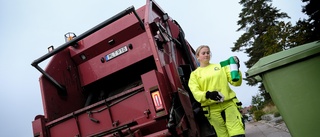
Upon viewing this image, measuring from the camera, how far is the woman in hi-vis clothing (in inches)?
89.4

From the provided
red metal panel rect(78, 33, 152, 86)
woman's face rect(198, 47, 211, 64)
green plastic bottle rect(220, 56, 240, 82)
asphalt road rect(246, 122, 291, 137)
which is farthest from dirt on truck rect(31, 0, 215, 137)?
asphalt road rect(246, 122, 291, 137)

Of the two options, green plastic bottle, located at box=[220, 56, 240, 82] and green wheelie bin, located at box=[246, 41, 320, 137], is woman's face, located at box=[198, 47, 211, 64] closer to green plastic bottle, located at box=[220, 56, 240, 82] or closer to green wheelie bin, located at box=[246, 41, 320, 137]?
green plastic bottle, located at box=[220, 56, 240, 82]

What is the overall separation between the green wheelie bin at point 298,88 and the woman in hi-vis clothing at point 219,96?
1.66 feet

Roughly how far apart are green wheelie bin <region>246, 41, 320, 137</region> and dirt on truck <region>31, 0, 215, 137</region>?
1088 mm

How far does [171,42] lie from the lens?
13.0 feet

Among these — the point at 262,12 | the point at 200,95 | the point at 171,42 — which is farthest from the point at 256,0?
the point at 200,95

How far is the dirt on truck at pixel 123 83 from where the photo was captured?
2740mm

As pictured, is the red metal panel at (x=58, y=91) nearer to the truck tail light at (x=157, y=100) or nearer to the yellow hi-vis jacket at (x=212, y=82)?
the truck tail light at (x=157, y=100)

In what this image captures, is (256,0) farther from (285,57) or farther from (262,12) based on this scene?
(285,57)

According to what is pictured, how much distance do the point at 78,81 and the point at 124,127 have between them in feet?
5.94

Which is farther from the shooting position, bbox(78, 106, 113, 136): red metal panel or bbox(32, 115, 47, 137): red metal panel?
bbox(32, 115, 47, 137): red metal panel

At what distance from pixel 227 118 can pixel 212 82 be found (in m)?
0.40

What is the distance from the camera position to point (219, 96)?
2227 mm

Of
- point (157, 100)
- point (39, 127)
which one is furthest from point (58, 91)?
point (157, 100)
